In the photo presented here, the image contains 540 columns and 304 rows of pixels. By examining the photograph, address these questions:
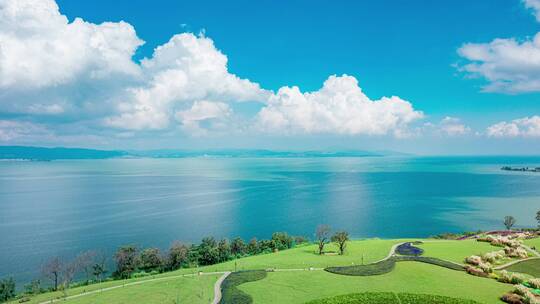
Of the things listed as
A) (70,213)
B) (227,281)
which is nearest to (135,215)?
(70,213)

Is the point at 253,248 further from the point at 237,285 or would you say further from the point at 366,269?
the point at 366,269

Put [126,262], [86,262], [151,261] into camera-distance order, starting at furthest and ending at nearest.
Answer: [151,261] → [126,262] → [86,262]

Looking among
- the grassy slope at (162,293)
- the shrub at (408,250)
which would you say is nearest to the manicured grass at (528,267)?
the shrub at (408,250)

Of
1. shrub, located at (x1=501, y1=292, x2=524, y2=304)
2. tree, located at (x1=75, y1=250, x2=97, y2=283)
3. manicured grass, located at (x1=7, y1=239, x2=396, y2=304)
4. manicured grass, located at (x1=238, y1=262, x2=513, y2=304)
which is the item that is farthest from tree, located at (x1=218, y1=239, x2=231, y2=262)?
shrub, located at (x1=501, y1=292, x2=524, y2=304)

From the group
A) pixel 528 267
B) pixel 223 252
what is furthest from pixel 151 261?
pixel 528 267

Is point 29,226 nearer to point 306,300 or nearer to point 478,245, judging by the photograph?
point 306,300

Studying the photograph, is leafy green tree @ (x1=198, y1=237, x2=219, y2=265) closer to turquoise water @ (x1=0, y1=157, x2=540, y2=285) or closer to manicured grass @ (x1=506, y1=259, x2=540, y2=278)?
turquoise water @ (x1=0, y1=157, x2=540, y2=285)

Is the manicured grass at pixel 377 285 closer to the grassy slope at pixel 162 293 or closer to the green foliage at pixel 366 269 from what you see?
the green foliage at pixel 366 269
